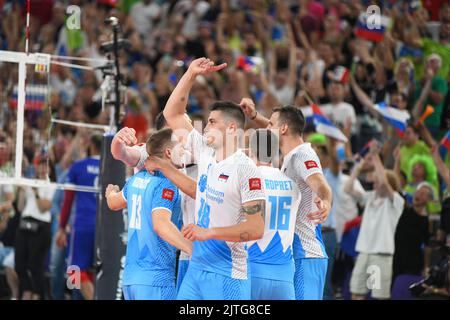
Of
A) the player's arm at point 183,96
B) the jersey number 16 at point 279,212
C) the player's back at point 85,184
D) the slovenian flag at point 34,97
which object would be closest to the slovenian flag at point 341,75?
the player's back at point 85,184

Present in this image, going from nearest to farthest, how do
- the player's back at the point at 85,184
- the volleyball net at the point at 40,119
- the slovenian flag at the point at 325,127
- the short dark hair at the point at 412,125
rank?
1. the volleyball net at the point at 40,119
2. the player's back at the point at 85,184
3. the slovenian flag at the point at 325,127
4. the short dark hair at the point at 412,125

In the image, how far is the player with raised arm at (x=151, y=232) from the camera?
32.4 feet

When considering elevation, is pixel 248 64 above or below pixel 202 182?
above

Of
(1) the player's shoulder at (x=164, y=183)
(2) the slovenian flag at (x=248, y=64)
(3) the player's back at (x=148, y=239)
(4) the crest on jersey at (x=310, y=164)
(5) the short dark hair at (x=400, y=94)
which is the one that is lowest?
(3) the player's back at (x=148, y=239)

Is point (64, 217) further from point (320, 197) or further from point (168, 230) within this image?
point (168, 230)

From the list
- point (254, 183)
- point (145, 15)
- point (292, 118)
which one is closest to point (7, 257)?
point (145, 15)

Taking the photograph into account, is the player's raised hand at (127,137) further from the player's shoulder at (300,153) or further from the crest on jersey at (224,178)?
the player's shoulder at (300,153)

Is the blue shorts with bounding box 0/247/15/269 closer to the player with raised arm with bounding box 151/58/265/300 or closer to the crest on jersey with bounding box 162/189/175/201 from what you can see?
the crest on jersey with bounding box 162/189/175/201

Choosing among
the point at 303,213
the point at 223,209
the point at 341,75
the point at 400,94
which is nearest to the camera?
the point at 223,209

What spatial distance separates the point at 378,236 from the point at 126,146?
5248 mm

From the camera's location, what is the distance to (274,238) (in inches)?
408

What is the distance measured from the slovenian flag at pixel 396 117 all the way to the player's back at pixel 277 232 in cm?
525
